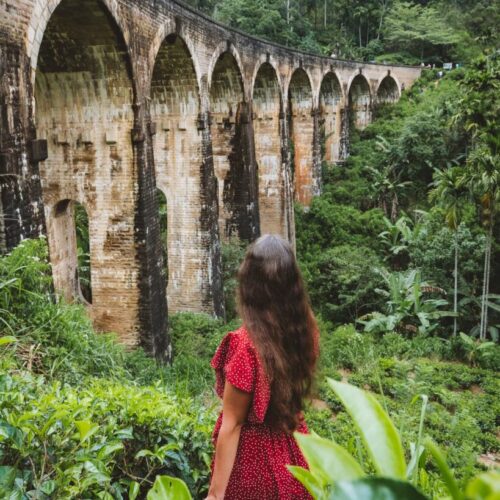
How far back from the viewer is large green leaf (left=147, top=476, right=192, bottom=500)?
141cm

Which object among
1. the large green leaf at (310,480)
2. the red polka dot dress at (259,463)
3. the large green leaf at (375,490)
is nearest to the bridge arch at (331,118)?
the red polka dot dress at (259,463)

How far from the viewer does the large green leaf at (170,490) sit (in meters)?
1.41

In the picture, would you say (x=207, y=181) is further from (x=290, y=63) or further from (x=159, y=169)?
(x=290, y=63)

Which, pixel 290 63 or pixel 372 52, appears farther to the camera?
pixel 372 52

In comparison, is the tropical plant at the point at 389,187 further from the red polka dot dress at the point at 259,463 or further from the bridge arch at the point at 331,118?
the red polka dot dress at the point at 259,463

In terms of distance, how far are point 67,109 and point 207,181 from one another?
3665 millimetres

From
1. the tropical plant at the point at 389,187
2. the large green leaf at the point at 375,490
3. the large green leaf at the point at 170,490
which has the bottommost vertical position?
the tropical plant at the point at 389,187

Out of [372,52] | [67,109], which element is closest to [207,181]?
[67,109]

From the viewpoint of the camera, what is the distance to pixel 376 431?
1163 millimetres

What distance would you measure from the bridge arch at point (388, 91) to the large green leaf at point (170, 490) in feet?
110

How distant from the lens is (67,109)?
866cm

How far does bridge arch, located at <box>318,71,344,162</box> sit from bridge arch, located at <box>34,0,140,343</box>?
17927mm

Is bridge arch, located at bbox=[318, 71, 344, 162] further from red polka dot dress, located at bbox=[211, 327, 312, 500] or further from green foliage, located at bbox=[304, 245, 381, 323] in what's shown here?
red polka dot dress, located at bbox=[211, 327, 312, 500]

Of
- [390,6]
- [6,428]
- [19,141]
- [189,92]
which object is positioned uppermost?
[390,6]
